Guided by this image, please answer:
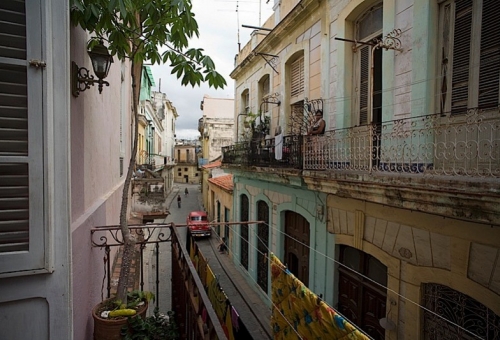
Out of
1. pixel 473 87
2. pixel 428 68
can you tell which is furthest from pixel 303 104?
pixel 473 87

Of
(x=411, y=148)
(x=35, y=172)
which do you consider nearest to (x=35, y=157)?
(x=35, y=172)

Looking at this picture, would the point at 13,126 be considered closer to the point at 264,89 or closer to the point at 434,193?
the point at 434,193

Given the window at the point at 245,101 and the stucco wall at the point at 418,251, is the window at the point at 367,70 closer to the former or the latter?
the stucco wall at the point at 418,251

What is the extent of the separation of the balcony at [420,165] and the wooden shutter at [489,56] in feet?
0.88

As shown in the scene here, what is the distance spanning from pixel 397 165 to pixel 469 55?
1828 millimetres

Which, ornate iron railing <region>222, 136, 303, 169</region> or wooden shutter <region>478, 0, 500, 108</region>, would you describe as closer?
wooden shutter <region>478, 0, 500, 108</region>

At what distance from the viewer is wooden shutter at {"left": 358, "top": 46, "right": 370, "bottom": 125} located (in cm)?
623

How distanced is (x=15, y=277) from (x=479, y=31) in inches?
229

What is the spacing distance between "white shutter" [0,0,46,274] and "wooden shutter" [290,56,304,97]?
7.45m

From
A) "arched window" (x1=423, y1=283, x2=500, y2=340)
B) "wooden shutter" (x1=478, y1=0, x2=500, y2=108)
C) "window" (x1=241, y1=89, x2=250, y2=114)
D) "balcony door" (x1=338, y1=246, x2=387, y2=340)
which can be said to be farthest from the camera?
"window" (x1=241, y1=89, x2=250, y2=114)

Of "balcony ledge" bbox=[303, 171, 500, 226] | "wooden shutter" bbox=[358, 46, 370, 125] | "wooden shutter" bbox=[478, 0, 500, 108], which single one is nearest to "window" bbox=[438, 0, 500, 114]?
"wooden shutter" bbox=[478, 0, 500, 108]

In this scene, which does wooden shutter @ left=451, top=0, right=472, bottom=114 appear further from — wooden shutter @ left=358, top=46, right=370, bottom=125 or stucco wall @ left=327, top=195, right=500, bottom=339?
wooden shutter @ left=358, top=46, right=370, bottom=125

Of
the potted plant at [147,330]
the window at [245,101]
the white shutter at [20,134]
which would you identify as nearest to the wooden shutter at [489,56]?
the white shutter at [20,134]

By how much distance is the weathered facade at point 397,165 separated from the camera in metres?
3.77
